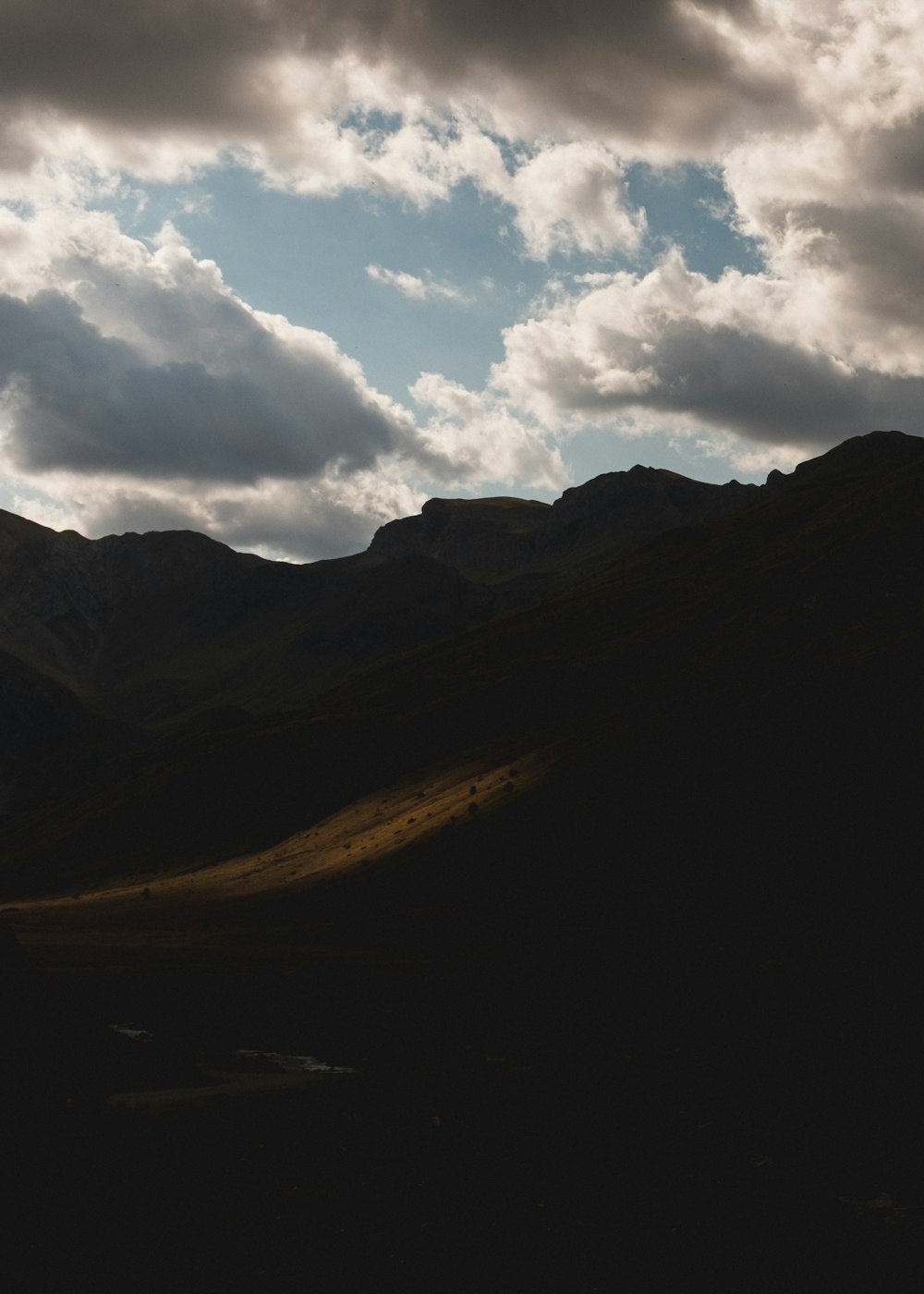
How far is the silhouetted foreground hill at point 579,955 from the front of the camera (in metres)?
30.4

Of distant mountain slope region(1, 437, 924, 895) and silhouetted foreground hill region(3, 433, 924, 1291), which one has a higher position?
distant mountain slope region(1, 437, 924, 895)

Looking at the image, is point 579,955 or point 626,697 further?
point 626,697

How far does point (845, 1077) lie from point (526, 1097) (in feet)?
39.0

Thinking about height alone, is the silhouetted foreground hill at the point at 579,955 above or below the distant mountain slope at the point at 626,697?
below

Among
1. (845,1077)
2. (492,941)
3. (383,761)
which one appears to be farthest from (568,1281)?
(383,761)

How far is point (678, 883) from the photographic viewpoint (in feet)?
230

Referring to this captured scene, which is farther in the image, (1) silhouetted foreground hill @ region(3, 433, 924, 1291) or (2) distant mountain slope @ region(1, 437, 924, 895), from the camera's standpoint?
(2) distant mountain slope @ region(1, 437, 924, 895)

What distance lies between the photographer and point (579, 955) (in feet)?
208

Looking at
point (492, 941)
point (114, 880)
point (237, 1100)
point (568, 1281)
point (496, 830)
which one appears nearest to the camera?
point (568, 1281)

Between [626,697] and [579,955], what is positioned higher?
[626,697]

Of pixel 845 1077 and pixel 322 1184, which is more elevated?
pixel 322 1184

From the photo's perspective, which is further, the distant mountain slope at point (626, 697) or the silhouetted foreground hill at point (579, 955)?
the distant mountain slope at point (626, 697)

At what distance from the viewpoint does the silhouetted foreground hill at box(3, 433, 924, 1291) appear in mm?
30359

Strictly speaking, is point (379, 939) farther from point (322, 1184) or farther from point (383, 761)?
point (383, 761)
